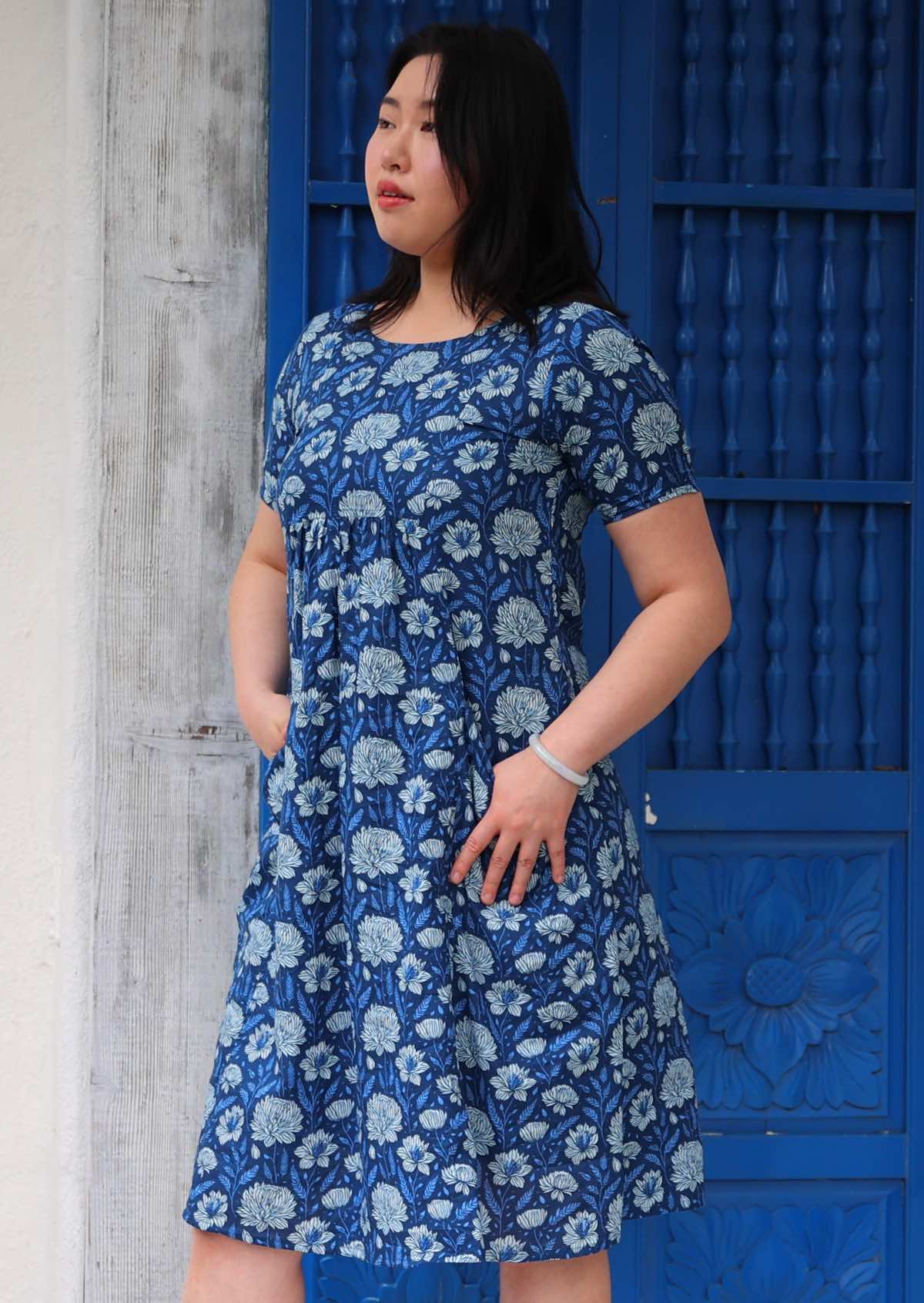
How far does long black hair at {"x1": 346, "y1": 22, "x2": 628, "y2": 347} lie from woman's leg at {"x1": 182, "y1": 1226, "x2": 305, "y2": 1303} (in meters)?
1.02

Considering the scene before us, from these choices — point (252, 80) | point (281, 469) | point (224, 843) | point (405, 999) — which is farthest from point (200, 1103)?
point (252, 80)

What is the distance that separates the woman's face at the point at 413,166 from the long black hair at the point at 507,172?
0.6 inches

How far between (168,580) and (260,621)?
1.09 feet

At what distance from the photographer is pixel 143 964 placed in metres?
2.04

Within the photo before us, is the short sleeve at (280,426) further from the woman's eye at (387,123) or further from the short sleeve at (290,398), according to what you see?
the woman's eye at (387,123)

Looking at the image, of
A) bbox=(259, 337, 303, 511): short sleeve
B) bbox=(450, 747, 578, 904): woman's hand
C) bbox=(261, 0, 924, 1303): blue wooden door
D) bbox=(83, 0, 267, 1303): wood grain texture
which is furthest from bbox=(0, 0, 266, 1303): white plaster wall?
bbox=(450, 747, 578, 904): woman's hand

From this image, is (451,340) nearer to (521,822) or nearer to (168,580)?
(521,822)

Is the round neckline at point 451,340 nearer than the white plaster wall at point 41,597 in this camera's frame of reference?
Yes

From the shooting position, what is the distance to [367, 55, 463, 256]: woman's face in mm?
1571

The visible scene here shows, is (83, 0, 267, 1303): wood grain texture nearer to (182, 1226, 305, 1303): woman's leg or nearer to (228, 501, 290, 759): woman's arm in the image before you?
(228, 501, 290, 759): woman's arm

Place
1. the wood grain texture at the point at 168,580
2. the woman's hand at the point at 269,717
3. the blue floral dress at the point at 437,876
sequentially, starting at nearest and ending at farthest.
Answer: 1. the blue floral dress at the point at 437,876
2. the woman's hand at the point at 269,717
3. the wood grain texture at the point at 168,580

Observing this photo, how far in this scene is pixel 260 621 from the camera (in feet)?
5.75

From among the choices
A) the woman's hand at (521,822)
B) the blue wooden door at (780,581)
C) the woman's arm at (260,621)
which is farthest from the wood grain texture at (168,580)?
the woman's hand at (521,822)

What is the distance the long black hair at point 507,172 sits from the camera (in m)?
1.57
